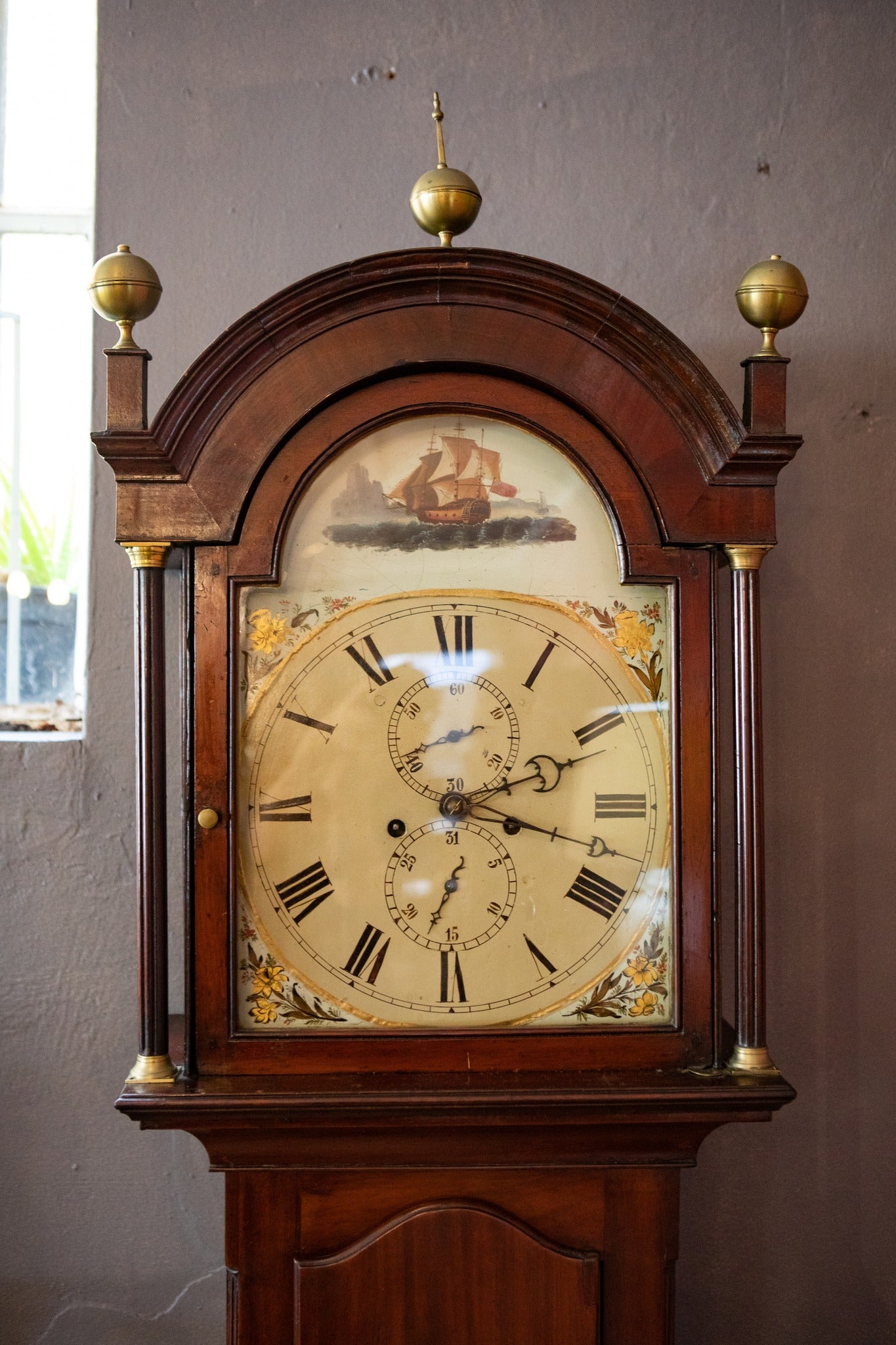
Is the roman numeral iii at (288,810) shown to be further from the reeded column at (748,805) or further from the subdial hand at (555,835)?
the reeded column at (748,805)

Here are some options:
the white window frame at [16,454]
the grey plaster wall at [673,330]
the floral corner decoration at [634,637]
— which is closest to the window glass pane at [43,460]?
the white window frame at [16,454]

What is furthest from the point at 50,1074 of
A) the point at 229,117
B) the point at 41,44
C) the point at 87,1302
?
the point at 41,44

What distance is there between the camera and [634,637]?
120 cm

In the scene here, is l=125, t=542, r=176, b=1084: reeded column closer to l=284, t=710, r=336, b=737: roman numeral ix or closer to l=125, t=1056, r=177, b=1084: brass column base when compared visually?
l=125, t=1056, r=177, b=1084: brass column base

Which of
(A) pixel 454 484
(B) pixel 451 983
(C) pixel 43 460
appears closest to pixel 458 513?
(A) pixel 454 484

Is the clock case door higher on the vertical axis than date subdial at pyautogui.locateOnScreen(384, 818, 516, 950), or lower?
higher

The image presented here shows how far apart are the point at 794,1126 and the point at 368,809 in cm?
86

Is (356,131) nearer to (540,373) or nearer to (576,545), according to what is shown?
(540,373)

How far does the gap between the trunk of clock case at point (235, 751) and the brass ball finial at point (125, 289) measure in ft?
0.69

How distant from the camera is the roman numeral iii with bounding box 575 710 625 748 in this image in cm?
119

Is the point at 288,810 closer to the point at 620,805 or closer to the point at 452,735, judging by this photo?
the point at 452,735

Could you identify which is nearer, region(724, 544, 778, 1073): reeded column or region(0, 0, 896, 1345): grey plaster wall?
region(724, 544, 778, 1073): reeded column

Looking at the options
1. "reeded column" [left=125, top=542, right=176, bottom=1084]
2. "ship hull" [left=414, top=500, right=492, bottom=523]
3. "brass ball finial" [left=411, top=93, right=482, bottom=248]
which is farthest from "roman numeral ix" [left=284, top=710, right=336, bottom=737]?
"brass ball finial" [left=411, top=93, right=482, bottom=248]

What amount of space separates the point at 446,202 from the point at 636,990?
88cm
